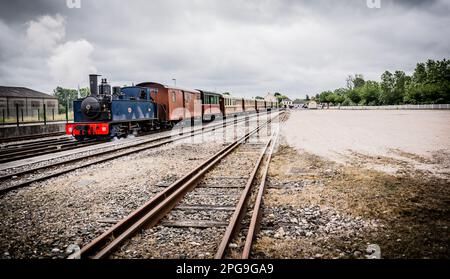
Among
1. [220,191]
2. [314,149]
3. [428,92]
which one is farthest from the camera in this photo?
[428,92]

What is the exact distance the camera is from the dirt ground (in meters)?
3.92

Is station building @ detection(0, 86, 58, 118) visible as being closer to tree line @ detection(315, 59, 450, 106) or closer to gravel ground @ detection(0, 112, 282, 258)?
gravel ground @ detection(0, 112, 282, 258)

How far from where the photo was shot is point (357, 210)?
527cm

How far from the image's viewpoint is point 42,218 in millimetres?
5102

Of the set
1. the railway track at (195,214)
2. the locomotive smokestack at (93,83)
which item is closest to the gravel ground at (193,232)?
the railway track at (195,214)

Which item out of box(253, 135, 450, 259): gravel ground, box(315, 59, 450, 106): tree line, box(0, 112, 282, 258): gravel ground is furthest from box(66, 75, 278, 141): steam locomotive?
box(315, 59, 450, 106): tree line

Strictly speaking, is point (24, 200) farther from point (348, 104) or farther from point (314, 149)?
point (348, 104)

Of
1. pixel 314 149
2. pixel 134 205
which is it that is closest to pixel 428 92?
pixel 314 149

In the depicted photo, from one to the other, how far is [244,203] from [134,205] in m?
2.04

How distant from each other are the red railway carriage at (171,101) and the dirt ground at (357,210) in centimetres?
1270

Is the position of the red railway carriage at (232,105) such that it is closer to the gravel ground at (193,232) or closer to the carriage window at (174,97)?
the carriage window at (174,97)

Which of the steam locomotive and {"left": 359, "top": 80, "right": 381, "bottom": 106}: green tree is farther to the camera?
{"left": 359, "top": 80, "right": 381, "bottom": 106}: green tree

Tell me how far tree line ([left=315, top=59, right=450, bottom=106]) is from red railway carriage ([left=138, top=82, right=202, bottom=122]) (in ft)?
184

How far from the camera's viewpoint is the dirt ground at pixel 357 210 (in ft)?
12.8
